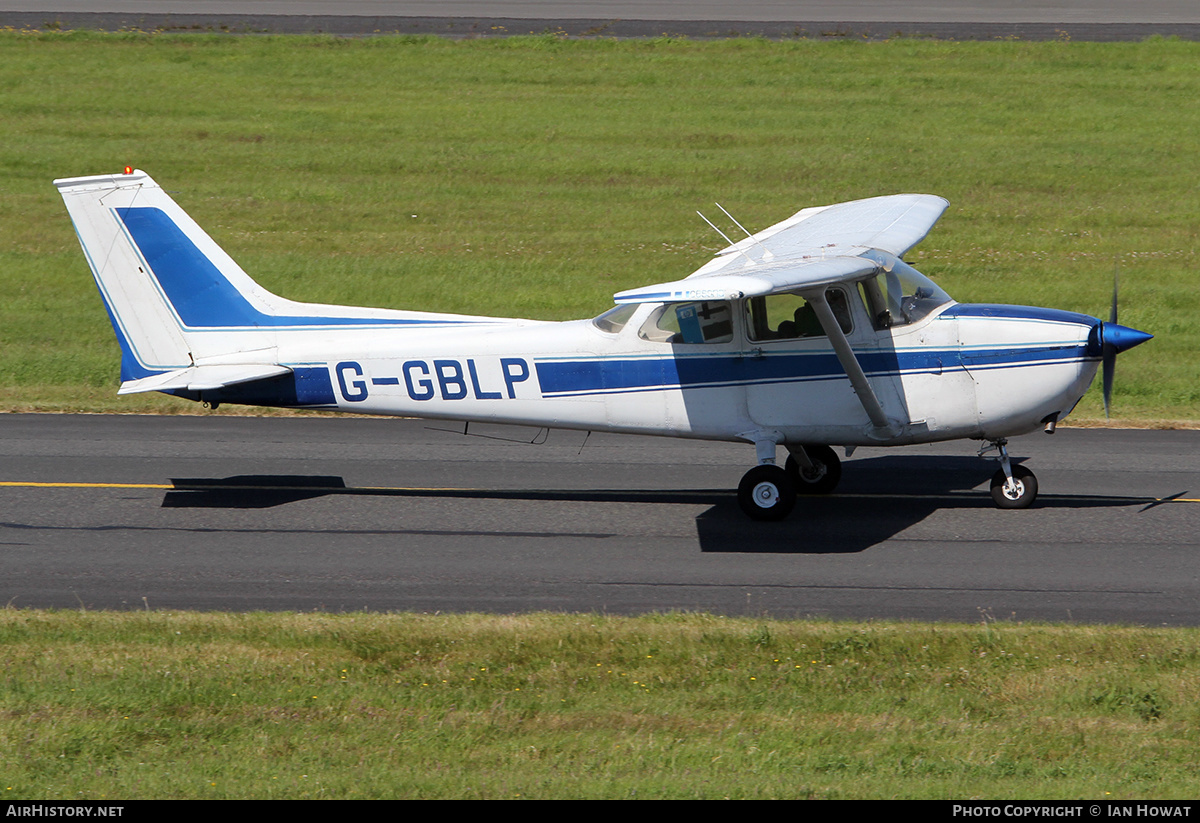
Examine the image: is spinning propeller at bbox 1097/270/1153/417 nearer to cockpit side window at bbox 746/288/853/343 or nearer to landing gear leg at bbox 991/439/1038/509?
Answer: landing gear leg at bbox 991/439/1038/509

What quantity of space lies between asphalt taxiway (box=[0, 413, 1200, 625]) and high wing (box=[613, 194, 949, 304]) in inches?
85.6

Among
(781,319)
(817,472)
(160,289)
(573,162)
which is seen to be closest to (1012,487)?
(817,472)

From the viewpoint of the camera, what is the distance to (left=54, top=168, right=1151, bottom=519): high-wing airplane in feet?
34.9

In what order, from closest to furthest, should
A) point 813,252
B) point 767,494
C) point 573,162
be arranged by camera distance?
point 813,252 → point 767,494 → point 573,162

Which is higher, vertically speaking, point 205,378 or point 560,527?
point 205,378

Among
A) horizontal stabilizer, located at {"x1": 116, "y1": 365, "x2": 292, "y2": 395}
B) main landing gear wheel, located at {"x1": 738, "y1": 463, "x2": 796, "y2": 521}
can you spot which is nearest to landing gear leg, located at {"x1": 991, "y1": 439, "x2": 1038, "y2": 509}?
main landing gear wheel, located at {"x1": 738, "y1": 463, "x2": 796, "y2": 521}

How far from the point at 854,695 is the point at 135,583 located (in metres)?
5.47

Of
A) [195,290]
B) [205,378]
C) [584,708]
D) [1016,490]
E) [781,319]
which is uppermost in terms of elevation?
[195,290]

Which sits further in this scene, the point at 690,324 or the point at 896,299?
the point at 690,324

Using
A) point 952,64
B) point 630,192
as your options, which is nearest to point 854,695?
point 630,192

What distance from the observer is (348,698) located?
7.18m

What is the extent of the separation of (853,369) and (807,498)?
174 cm

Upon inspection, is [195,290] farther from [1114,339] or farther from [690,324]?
[1114,339]

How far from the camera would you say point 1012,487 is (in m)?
11.2
